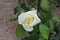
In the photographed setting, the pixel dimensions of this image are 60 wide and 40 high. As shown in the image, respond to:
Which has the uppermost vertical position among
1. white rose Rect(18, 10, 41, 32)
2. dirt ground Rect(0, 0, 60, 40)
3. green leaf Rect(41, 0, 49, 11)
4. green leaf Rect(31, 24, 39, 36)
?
green leaf Rect(41, 0, 49, 11)

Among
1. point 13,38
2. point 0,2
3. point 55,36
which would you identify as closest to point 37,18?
point 55,36

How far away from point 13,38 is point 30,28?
1.70 m

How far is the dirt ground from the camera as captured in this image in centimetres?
256

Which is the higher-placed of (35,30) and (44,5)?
(44,5)

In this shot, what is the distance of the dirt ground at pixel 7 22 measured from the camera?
8.39 feet

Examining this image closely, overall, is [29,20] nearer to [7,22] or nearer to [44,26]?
[44,26]

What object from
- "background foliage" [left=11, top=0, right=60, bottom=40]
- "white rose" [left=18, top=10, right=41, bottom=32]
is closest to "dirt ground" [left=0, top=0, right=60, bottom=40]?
"background foliage" [left=11, top=0, right=60, bottom=40]

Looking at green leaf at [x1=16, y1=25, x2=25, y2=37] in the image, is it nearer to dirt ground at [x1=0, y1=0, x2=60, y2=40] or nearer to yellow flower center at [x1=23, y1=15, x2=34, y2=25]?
yellow flower center at [x1=23, y1=15, x2=34, y2=25]

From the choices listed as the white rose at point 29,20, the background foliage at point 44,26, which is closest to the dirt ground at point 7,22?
the background foliage at point 44,26

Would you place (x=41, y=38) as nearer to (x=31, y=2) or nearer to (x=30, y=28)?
(x=30, y=28)

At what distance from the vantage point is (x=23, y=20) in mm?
826

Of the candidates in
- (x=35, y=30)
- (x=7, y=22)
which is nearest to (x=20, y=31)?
(x=35, y=30)

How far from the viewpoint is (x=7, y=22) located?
289cm

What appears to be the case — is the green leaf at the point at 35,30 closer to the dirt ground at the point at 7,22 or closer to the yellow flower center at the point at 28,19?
the yellow flower center at the point at 28,19
